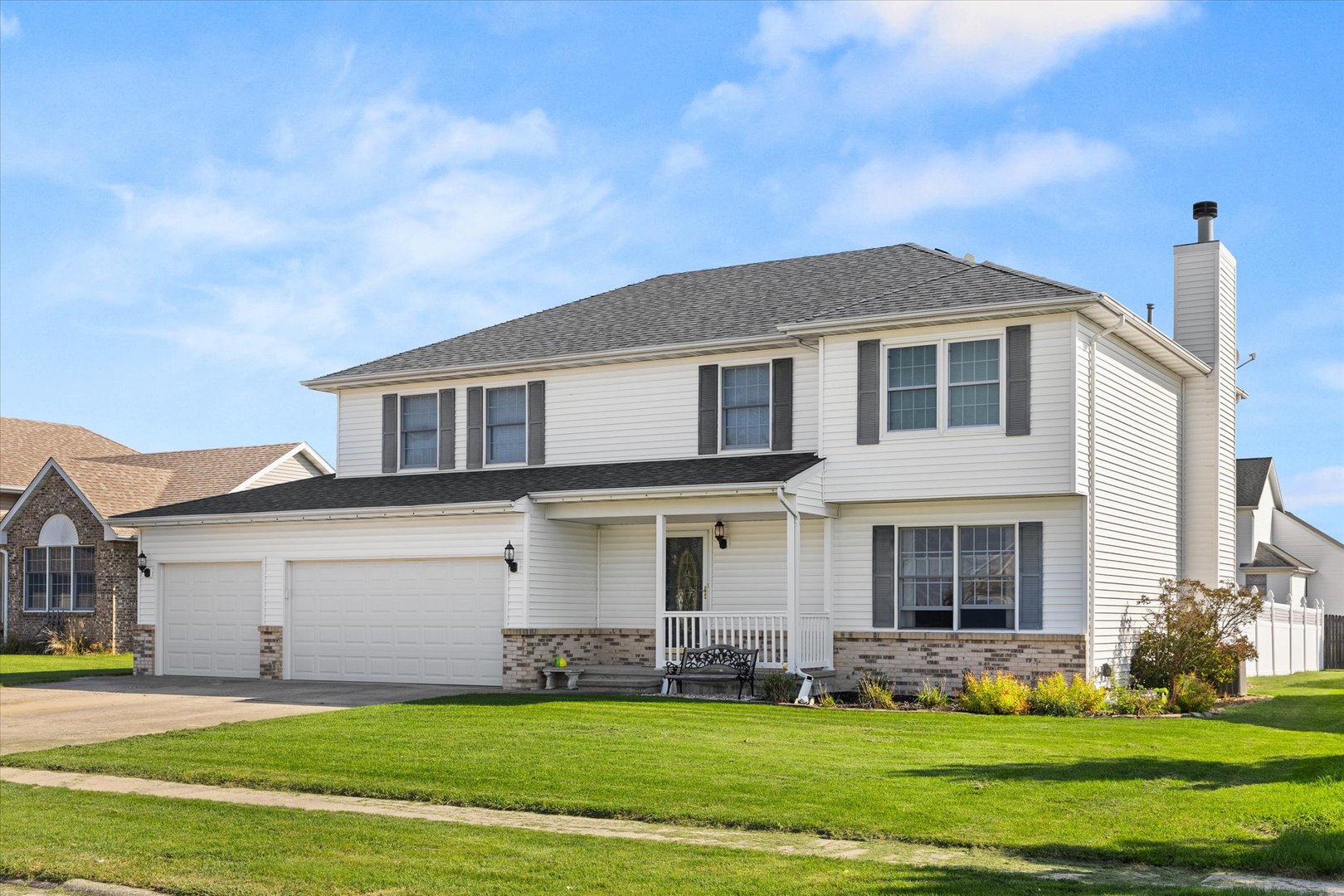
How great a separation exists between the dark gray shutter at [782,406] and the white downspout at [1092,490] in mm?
4907

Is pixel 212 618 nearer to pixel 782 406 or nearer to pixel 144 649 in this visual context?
pixel 144 649

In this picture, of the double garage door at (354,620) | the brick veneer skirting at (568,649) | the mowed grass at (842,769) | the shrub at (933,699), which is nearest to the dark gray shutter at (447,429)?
the double garage door at (354,620)

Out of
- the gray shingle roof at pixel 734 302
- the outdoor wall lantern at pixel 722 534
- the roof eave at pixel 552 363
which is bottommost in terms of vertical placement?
the outdoor wall lantern at pixel 722 534

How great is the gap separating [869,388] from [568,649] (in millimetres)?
6891

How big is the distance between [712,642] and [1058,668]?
5.44m

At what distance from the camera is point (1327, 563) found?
43.9 metres

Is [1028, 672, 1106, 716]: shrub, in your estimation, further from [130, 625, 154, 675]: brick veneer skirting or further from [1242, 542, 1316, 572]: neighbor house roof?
[1242, 542, 1316, 572]: neighbor house roof

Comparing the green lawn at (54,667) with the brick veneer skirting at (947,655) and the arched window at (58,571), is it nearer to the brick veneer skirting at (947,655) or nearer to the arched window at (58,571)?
the arched window at (58,571)

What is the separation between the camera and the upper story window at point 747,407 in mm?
23312

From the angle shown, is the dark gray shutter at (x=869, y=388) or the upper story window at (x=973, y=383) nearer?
Answer: the upper story window at (x=973, y=383)

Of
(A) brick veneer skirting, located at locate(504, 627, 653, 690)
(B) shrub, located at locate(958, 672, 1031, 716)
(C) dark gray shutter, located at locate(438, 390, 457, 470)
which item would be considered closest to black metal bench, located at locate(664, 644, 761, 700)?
(A) brick veneer skirting, located at locate(504, 627, 653, 690)

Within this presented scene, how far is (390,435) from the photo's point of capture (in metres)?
27.1

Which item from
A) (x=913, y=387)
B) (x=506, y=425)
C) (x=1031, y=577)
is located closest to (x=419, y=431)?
(x=506, y=425)

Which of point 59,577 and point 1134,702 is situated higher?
point 59,577
